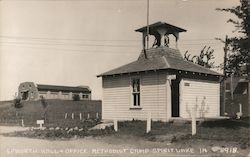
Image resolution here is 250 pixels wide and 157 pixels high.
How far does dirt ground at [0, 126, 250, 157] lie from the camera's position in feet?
36.2

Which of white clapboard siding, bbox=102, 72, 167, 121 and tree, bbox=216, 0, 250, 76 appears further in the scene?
white clapboard siding, bbox=102, 72, 167, 121

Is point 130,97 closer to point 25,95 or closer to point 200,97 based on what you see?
point 200,97

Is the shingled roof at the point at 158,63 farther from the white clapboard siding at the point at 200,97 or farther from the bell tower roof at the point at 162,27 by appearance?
the bell tower roof at the point at 162,27

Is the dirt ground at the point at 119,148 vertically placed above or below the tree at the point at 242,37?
below

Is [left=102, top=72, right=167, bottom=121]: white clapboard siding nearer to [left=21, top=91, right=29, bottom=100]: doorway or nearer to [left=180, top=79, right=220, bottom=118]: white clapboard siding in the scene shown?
[left=180, top=79, right=220, bottom=118]: white clapboard siding

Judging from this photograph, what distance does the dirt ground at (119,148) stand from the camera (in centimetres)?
1105

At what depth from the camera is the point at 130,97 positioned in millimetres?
19141

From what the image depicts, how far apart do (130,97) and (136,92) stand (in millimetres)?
409

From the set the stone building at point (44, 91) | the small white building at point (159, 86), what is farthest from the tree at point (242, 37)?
the stone building at point (44, 91)

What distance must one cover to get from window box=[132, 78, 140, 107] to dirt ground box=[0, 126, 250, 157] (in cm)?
534

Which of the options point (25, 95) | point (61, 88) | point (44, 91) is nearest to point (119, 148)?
point (44, 91)

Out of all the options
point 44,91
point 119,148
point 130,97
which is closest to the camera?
point 119,148

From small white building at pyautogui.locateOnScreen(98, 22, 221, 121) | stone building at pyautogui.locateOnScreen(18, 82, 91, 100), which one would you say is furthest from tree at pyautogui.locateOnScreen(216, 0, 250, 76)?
stone building at pyautogui.locateOnScreen(18, 82, 91, 100)

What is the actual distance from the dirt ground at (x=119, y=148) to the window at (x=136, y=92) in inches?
210
